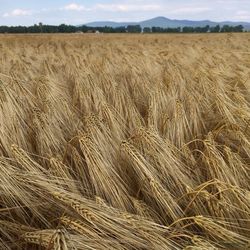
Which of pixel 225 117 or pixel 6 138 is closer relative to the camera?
pixel 6 138

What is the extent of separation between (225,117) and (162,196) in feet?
3.26

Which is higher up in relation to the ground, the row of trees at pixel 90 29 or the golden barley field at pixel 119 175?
the golden barley field at pixel 119 175

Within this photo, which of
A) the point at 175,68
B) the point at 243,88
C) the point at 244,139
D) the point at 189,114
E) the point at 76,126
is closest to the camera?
Answer: the point at 244,139

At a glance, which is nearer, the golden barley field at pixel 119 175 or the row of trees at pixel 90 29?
the golden barley field at pixel 119 175

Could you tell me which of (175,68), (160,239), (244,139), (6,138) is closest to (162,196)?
(160,239)

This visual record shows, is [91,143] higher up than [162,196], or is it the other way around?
[91,143]

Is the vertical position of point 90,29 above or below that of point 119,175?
below

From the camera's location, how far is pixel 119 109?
105 inches

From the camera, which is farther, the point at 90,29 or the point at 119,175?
the point at 90,29

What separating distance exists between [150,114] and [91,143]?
27.8 inches

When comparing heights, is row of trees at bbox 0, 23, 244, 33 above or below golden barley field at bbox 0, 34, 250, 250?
below

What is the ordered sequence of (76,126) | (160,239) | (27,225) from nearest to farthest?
(160,239), (27,225), (76,126)

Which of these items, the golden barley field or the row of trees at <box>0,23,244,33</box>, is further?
the row of trees at <box>0,23,244,33</box>

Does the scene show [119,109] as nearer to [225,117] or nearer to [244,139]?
[225,117]
